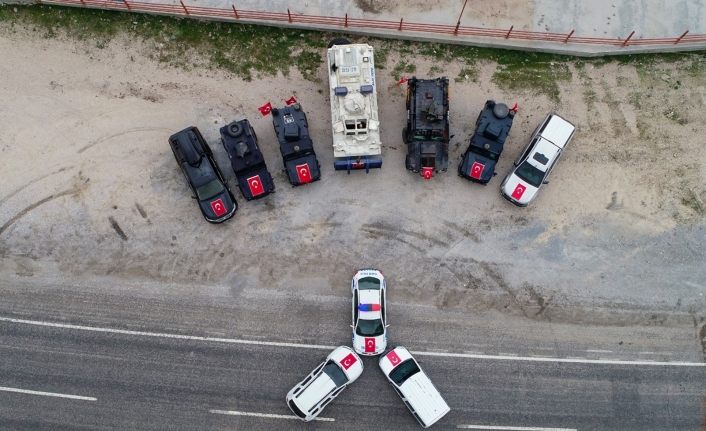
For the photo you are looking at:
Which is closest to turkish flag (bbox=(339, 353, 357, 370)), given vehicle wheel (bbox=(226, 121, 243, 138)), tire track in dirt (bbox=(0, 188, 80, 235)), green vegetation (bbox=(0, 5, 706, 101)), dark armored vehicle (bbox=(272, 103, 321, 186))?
dark armored vehicle (bbox=(272, 103, 321, 186))

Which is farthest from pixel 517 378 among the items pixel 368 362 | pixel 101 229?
pixel 101 229

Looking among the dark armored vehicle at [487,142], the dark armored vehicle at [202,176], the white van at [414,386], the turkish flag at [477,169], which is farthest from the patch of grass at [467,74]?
the white van at [414,386]

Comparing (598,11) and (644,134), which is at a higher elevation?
(598,11)

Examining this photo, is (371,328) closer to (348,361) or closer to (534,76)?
(348,361)

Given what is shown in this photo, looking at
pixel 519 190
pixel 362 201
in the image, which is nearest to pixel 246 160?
pixel 362 201

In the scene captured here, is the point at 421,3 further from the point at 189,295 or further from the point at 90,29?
the point at 189,295

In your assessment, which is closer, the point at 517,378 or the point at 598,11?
the point at 517,378

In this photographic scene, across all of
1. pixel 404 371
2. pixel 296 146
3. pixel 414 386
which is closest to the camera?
pixel 414 386

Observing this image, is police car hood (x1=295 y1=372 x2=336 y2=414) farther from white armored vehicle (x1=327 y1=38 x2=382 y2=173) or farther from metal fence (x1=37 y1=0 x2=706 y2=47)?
metal fence (x1=37 y1=0 x2=706 y2=47)
